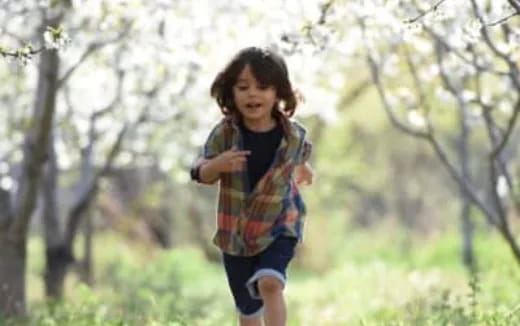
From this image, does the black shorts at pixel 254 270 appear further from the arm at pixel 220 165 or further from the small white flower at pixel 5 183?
the small white flower at pixel 5 183

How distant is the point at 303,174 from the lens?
18.6ft

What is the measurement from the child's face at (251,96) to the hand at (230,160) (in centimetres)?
21

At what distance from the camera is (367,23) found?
9.64 metres

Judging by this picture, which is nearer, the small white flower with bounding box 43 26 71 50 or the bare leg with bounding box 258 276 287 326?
the bare leg with bounding box 258 276 287 326

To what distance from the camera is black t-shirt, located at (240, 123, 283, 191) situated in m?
5.29

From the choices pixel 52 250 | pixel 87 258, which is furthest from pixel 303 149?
pixel 87 258

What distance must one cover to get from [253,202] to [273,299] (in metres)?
0.42

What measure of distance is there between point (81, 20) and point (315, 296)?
4.56 m

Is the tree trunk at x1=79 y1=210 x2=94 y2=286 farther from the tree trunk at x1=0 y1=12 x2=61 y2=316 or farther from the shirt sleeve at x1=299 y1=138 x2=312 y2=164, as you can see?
the shirt sleeve at x1=299 y1=138 x2=312 y2=164

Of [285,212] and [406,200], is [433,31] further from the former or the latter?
[406,200]

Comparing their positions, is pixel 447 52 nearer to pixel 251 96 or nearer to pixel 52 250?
pixel 52 250

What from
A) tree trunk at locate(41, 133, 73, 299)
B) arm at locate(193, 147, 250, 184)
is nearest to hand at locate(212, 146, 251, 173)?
arm at locate(193, 147, 250, 184)

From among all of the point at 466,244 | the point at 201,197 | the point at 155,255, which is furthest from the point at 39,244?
the point at 466,244

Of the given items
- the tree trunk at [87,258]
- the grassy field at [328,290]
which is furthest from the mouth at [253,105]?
the tree trunk at [87,258]
